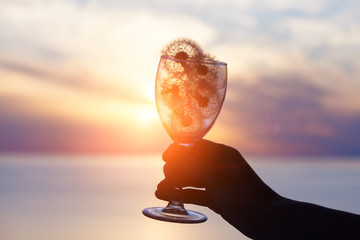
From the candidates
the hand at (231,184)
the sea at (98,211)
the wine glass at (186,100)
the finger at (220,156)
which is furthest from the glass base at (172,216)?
the sea at (98,211)

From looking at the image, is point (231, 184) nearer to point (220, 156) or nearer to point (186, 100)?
point (220, 156)

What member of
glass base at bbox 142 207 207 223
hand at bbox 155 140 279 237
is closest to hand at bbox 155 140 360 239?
hand at bbox 155 140 279 237

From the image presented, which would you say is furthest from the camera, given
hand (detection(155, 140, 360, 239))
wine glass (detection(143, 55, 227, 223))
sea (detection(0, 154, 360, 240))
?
sea (detection(0, 154, 360, 240))

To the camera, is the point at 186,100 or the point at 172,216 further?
the point at 172,216

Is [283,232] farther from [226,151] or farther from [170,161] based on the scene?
[170,161]

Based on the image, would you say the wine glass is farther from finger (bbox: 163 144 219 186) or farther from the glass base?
finger (bbox: 163 144 219 186)

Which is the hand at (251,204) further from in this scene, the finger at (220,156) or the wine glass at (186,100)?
the wine glass at (186,100)

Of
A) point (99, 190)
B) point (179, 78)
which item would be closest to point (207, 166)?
point (179, 78)

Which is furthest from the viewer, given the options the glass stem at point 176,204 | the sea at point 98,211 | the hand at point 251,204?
the sea at point 98,211

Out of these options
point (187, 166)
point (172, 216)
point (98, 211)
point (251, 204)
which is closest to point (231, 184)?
point (251, 204)
